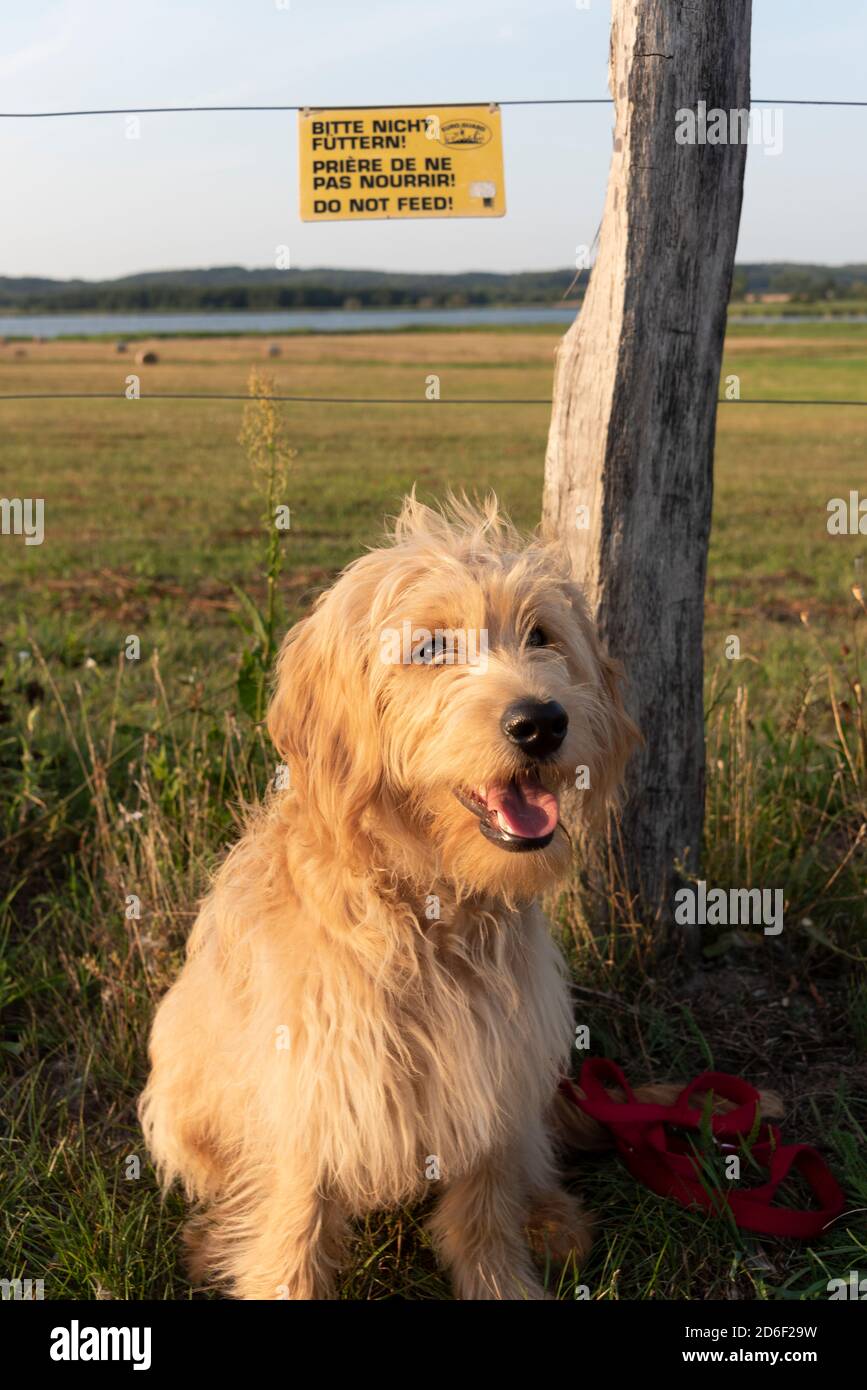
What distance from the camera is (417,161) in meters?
4.06

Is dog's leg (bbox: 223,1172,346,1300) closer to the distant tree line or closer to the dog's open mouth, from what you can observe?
the dog's open mouth

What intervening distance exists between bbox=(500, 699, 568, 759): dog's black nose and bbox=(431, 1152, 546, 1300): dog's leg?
118cm

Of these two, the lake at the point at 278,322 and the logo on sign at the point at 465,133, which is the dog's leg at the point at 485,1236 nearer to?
the logo on sign at the point at 465,133

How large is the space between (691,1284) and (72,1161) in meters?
1.72

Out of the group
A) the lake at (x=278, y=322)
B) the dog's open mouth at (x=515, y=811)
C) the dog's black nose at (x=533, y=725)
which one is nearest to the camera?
the dog's black nose at (x=533, y=725)

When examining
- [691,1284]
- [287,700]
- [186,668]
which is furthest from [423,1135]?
[186,668]

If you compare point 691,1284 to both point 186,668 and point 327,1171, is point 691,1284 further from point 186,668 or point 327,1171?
point 186,668

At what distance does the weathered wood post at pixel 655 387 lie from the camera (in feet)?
11.1

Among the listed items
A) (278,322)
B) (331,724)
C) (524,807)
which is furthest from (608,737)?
(278,322)

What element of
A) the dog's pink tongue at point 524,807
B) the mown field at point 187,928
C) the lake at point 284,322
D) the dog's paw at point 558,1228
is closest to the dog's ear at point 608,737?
the dog's pink tongue at point 524,807

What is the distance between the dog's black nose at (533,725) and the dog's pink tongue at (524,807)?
0.40 ft

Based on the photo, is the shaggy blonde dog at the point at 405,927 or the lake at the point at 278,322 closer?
the shaggy blonde dog at the point at 405,927

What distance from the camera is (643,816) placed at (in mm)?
3873

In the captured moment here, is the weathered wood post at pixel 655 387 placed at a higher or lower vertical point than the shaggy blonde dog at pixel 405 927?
higher
